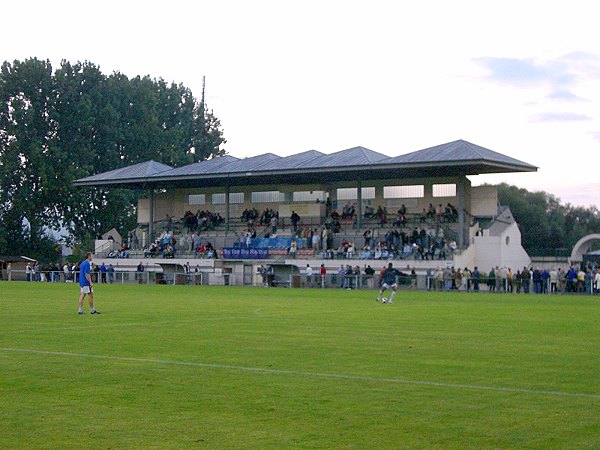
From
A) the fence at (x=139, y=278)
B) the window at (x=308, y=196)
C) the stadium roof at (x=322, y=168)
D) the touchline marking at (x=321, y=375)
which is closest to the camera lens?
the touchline marking at (x=321, y=375)

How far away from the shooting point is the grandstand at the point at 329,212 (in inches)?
2223

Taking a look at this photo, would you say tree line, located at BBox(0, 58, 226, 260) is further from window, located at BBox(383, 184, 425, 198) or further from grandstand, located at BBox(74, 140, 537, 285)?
window, located at BBox(383, 184, 425, 198)

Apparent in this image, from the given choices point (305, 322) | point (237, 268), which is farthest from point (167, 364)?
point (237, 268)

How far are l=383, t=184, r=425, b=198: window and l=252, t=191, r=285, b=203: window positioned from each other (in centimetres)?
900

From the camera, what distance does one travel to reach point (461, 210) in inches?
2227


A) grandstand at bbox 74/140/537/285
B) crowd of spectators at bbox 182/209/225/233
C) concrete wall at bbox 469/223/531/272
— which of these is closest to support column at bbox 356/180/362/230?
grandstand at bbox 74/140/537/285

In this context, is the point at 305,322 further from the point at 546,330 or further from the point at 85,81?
the point at 85,81

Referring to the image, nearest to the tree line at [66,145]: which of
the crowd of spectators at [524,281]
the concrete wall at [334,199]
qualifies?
the concrete wall at [334,199]

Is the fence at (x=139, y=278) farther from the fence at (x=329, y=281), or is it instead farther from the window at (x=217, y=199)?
the window at (x=217, y=199)

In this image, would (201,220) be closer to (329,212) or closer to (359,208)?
(329,212)

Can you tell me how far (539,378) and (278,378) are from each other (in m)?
3.62

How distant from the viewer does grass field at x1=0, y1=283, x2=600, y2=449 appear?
9.02 meters

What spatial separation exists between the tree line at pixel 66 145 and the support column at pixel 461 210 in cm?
4243

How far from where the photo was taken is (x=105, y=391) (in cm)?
1156
